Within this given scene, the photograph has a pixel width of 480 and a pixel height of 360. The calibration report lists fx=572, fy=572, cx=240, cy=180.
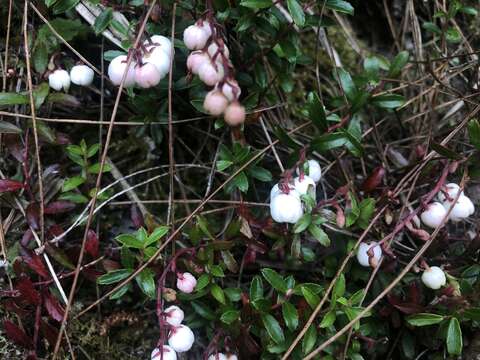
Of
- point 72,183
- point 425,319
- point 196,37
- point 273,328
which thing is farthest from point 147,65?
point 425,319

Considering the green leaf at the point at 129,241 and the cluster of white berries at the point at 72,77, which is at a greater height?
the cluster of white berries at the point at 72,77

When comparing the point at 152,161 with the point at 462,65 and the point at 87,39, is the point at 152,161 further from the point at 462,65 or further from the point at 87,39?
the point at 462,65

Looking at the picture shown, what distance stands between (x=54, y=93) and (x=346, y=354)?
1109 millimetres

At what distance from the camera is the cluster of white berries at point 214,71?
43.8 inches

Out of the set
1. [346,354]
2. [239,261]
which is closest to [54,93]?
[239,261]

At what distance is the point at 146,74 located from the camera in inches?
52.3

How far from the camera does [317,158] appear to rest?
1836 mm

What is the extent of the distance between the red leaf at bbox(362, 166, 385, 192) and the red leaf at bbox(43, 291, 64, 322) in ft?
3.00

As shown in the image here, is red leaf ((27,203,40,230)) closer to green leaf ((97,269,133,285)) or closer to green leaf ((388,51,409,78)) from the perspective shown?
green leaf ((97,269,133,285))

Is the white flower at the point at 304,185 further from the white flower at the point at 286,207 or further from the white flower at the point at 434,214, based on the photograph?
the white flower at the point at 434,214

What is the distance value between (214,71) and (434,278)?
804mm

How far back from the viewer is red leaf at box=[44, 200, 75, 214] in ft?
5.32

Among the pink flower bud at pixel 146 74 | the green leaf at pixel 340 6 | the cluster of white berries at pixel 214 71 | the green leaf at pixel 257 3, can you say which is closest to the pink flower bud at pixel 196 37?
the cluster of white berries at pixel 214 71

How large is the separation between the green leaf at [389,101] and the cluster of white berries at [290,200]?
38 cm
